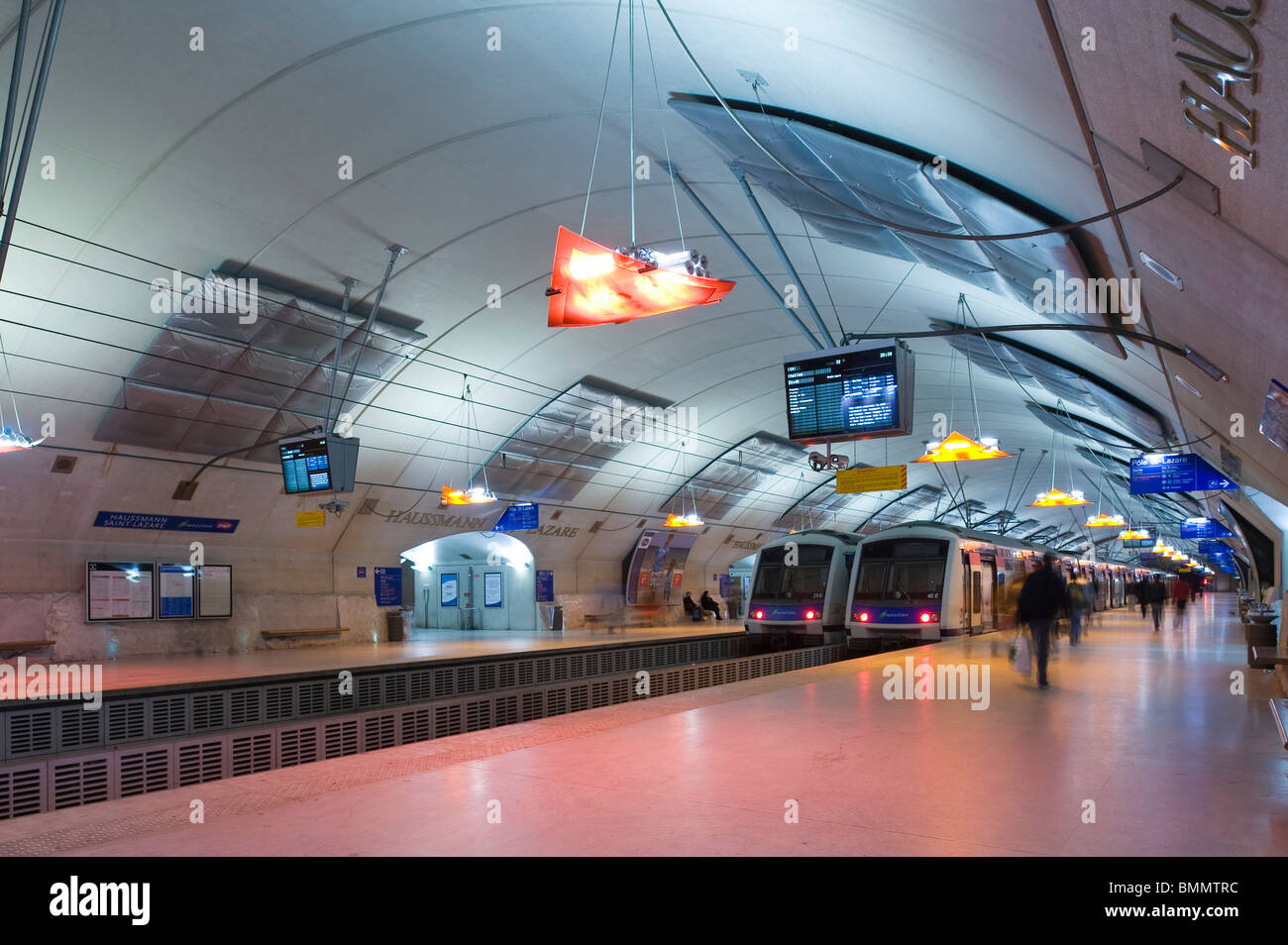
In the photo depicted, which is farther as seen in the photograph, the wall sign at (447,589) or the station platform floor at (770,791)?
the wall sign at (447,589)

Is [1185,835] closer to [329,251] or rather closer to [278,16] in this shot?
[278,16]

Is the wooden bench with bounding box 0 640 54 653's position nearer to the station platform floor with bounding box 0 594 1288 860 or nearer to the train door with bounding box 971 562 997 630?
the station platform floor with bounding box 0 594 1288 860

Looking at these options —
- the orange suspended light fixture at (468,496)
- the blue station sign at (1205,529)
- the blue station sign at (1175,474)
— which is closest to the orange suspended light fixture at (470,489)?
the orange suspended light fixture at (468,496)

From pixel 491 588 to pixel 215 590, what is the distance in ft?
34.1

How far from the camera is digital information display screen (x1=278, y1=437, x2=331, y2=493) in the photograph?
1538cm

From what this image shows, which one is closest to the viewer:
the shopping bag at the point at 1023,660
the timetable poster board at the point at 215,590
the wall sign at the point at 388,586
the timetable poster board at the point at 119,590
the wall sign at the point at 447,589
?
the shopping bag at the point at 1023,660

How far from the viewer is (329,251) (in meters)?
14.5

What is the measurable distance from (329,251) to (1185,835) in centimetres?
1371

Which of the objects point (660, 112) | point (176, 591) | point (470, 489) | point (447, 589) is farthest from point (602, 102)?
point (447, 589)

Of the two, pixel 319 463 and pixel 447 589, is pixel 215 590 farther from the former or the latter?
pixel 447 589

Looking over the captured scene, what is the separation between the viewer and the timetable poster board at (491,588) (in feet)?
92.0

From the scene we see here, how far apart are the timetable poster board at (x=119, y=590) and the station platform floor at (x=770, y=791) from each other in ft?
40.4

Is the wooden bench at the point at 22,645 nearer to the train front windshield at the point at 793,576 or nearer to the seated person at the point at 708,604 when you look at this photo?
the train front windshield at the point at 793,576
